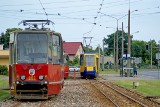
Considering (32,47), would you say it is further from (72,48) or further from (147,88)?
(72,48)

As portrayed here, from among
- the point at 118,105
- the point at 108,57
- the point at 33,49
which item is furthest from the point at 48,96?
the point at 108,57

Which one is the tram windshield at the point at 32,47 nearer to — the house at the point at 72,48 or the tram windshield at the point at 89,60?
the tram windshield at the point at 89,60

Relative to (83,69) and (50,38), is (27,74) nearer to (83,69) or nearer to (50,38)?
(50,38)

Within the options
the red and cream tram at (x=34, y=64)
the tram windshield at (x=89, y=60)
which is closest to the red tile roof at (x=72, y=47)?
the tram windshield at (x=89, y=60)

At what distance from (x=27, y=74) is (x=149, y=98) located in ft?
20.9

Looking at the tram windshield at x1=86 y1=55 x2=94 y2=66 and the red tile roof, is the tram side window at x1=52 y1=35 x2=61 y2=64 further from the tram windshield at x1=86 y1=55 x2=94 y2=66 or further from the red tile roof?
the red tile roof

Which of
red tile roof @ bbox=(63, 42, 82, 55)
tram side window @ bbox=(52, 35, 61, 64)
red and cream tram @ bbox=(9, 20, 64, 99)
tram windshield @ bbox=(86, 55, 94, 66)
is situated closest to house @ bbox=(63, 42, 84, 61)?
red tile roof @ bbox=(63, 42, 82, 55)

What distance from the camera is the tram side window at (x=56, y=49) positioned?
67.3 ft

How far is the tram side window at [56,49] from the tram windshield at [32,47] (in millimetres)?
532

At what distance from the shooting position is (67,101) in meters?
20.2

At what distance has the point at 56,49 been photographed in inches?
826

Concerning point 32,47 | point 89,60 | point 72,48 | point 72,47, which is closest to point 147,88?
point 32,47

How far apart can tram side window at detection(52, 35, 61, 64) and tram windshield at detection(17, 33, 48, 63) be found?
53cm

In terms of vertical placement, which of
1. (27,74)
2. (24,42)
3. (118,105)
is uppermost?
(24,42)
